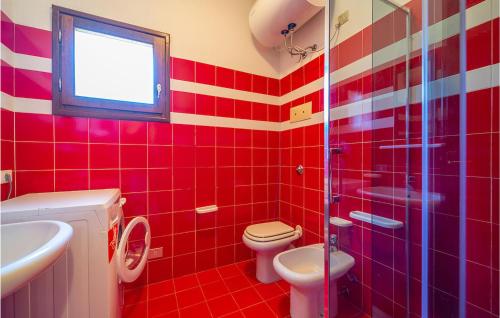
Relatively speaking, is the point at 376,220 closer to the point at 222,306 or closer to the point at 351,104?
the point at 351,104

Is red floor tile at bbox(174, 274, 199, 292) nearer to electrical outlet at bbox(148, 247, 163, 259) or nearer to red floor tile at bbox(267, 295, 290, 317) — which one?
electrical outlet at bbox(148, 247, 163, 259)

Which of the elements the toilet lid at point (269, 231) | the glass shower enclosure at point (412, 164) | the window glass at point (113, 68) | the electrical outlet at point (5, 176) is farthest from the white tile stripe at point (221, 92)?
the toilet lid at point (269, 231)

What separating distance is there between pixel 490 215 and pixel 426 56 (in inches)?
30.6

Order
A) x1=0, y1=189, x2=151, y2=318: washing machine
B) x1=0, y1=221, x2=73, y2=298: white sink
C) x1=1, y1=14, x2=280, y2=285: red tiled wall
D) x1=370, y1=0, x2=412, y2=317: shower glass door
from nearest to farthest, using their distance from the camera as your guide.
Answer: x1=0, y1=221, x2=73, y2=298: white sink < x1=0, y1=189, x2=151, y2=318: washing machine < x1=370, y1=0, x2=412, y2=317: shower glass door < x1=1, y1=14, x2=280, y2=285: red tiled wall

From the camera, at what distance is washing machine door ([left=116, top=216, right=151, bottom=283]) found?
3.57 feet

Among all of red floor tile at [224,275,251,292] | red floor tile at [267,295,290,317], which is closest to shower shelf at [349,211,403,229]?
red floor tile at [267,295,290,317]

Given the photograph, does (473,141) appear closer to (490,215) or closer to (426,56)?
(490,215)

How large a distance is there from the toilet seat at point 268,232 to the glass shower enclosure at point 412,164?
468 millimetres

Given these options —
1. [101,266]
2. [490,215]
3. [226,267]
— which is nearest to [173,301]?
[226,267]

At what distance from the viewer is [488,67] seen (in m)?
0.82

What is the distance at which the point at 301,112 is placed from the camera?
6.09 feet

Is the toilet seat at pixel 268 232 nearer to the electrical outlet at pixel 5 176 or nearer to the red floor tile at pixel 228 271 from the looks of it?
the red floor tile at pixel 228 271

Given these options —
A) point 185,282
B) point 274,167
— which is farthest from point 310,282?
point 274,167

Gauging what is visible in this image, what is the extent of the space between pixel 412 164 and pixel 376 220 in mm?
418
